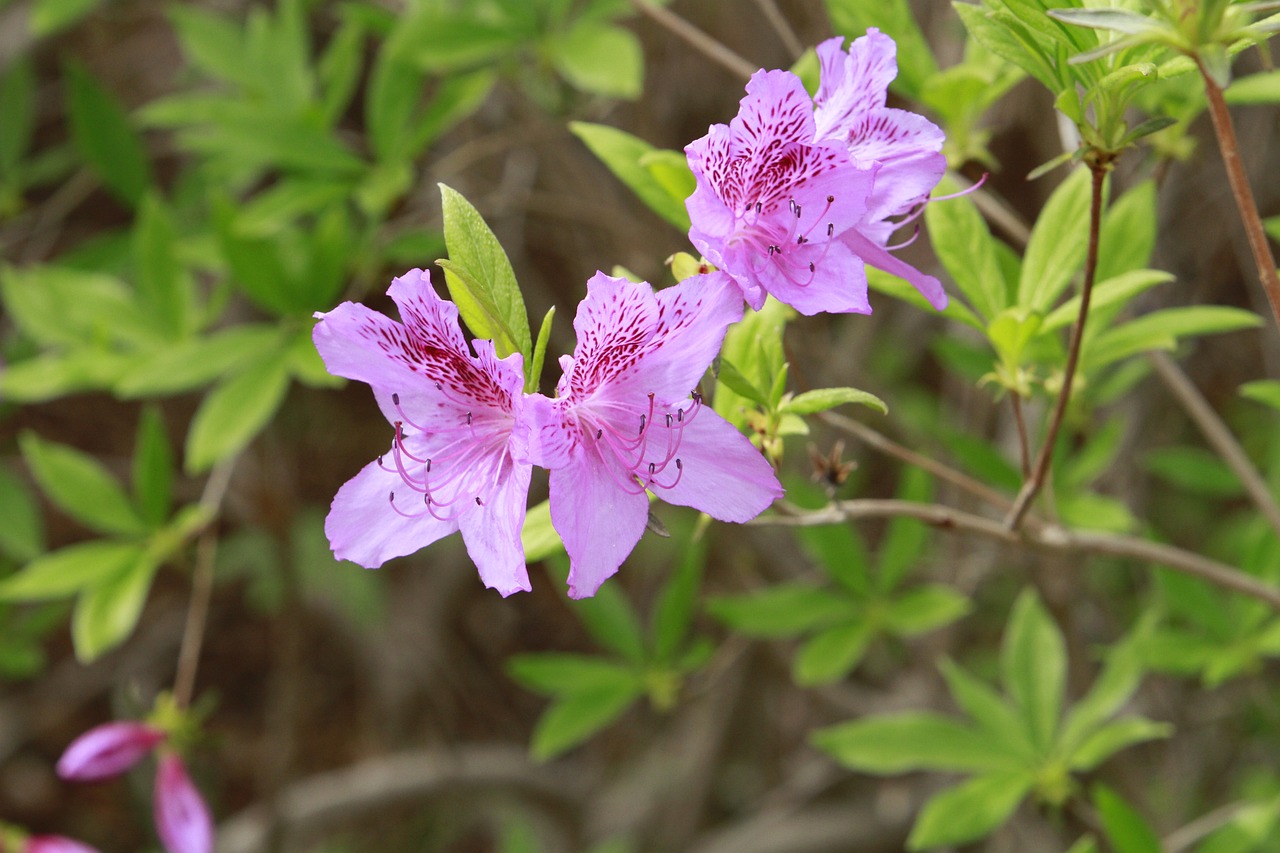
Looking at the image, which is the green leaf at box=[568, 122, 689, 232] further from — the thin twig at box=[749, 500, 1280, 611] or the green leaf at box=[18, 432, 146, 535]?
the green leaf at box=[18, 432, 146, 535]

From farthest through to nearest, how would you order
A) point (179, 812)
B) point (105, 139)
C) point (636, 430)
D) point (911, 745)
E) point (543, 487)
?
point (543, 487) → point (105, 139) → point (179, 812) → point (911, 745) → point (636, 430)

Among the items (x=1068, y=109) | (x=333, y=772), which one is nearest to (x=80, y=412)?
(x=333, y=772)

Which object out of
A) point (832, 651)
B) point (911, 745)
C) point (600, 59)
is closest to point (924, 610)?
point (832, 651)

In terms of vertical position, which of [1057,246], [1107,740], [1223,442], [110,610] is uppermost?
[1057,246]

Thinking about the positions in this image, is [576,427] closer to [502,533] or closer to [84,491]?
[502,533]

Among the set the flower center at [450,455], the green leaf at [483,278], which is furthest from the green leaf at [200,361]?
the green leaf at [483,278]

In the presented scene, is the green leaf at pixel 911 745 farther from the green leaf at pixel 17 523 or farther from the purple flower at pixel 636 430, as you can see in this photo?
the green leaf at pixel 17 523

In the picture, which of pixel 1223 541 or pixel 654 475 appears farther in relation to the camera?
pixel 1223 541

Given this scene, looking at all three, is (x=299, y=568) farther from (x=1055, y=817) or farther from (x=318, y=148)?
(x=1055, y=817)

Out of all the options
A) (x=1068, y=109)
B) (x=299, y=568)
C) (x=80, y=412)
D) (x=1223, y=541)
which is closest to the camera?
(x=1068, y=109)
